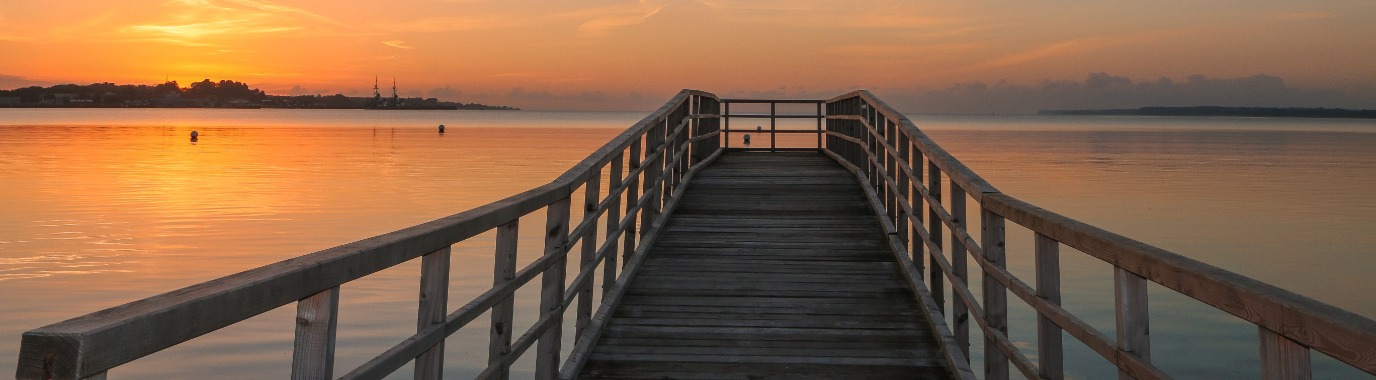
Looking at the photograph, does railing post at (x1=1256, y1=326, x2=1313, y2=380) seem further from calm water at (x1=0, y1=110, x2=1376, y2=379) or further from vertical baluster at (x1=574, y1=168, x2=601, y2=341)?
calm water at (x1=0, y1=110, x2=1376, y2=379)

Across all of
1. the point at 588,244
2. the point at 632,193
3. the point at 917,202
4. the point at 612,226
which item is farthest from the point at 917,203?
the point at 588,244

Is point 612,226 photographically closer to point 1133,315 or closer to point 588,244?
point 588,244

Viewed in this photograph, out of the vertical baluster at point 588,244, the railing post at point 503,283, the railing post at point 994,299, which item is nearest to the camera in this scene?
the railing post at point 503,283

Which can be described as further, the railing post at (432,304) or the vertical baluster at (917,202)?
the vertical baluster at (917,202)

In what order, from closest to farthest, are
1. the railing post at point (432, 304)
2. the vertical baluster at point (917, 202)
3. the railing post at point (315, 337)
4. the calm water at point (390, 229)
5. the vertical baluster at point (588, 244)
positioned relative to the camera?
the railing post at point (315, 337) → the railing post at point (432, 304) → the vertical baluster at point (588, 244) → the vertical baluster at point (917, 202) → the calm water at point (390, 229)

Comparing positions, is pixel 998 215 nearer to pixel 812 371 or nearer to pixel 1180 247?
pixel 812 371

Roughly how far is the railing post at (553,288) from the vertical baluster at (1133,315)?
2371mm

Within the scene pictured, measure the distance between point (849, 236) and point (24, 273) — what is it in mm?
10785

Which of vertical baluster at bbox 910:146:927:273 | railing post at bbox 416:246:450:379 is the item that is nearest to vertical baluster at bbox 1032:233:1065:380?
railing post at bbox 416:246:450:379

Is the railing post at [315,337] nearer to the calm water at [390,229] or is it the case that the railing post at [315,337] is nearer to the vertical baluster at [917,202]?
the vertical baluster at [917,202]

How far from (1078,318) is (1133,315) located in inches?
71.3

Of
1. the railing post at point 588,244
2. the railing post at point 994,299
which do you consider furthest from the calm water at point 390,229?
the railing post at point 994,299

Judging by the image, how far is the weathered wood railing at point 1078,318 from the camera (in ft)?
6.13

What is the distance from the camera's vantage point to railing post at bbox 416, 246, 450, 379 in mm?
2918
